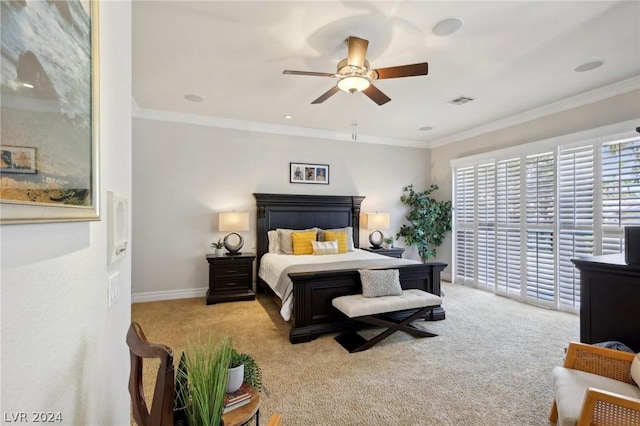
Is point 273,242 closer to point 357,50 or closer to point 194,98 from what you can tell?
point 194,98

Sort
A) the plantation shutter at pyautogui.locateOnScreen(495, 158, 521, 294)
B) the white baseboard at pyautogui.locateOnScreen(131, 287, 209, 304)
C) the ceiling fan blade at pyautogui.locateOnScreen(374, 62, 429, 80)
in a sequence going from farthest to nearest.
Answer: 1. the plantation shutter at pyautogui.locateOnScreen(495, 158, 521, 294)
2. the white baseboard at pyautogui.locateOnScreen(131, 287, 209, 304)
3. the ceiling fan blade at pyautogui.locateOnScreen(374, 62, 429, 80)

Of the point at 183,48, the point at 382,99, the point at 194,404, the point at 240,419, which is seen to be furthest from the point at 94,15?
the point at 382,99

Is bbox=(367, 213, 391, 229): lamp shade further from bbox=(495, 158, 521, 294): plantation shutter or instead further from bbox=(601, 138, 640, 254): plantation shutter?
bbox=(601, 138, 640, 254): plantation shutter

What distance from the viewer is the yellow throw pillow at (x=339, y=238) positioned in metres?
4.71

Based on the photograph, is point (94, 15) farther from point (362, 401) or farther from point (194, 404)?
point (362, 401)

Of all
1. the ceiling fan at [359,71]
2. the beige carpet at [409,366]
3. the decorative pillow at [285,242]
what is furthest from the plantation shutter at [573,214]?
the decorative pillow at [285,242]

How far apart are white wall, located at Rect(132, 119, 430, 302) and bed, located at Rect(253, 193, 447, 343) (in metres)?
0.24

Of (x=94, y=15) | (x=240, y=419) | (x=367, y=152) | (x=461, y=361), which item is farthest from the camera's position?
(x=367, y=152)

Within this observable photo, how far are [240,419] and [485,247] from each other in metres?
5.02

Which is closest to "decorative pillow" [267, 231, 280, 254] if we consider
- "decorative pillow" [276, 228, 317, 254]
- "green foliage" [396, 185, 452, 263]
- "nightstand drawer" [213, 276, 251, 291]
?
"decorative pillow" [276, 228, 317, 254]

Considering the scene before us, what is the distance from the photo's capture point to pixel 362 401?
80.1 inches

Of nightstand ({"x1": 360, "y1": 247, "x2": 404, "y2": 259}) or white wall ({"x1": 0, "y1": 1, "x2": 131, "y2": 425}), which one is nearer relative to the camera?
white wall ({"x1": 0, "y1": 1, "x2": 131, "y2": 425})

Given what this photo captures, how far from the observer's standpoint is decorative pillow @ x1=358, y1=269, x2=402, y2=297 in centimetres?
303

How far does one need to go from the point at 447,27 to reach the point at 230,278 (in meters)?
3.99
